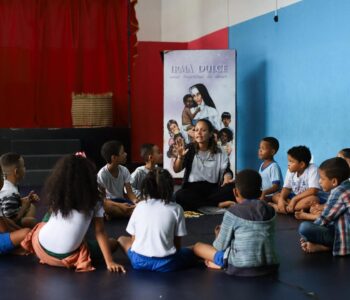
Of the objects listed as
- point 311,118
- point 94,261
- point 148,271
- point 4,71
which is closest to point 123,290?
point 148,271

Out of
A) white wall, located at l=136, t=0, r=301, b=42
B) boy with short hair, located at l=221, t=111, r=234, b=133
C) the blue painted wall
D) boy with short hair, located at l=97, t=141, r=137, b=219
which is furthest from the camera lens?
white wall, located at l=136, t=0, r=301, b=42

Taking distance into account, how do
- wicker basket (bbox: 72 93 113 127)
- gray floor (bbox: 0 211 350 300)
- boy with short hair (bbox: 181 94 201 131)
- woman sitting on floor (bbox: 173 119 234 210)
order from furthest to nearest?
wicker basket (bbox: 72 93 113 127), boy with short hair (bbox: 181 94 201 131), woman sitting on floor (bbox: 173 119 234 210), gray floor (bbox: 0 211 350 300)

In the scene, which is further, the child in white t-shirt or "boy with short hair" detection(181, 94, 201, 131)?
"boy with short hair" detection(181, 94, 201, 131)

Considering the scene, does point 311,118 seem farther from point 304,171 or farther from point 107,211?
point 107,211

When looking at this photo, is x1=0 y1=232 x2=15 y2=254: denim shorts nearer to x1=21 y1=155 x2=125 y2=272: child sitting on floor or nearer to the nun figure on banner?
x1=21 y1=155 x2=125 y2=272: child sitting on floor

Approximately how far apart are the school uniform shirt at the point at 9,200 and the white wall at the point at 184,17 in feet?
13.8

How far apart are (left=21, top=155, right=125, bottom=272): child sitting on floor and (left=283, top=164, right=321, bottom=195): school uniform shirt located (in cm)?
200

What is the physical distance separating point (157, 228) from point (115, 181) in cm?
166

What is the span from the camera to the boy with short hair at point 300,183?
4332mm

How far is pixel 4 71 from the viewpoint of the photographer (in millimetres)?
7746

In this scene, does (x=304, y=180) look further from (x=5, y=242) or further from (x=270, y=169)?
(x=5, y=242)

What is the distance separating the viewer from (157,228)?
2842mm

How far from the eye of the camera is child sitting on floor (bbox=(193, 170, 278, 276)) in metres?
2.75

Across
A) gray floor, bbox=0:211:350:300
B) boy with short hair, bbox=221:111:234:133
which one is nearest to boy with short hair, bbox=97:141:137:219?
gray floor, bbox=0:211:350:300
